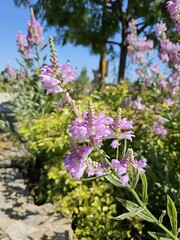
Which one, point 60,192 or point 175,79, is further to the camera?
point 175,79

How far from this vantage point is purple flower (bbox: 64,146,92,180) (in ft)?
4.72

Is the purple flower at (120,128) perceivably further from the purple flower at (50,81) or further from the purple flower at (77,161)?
the purple flower at (50,81)

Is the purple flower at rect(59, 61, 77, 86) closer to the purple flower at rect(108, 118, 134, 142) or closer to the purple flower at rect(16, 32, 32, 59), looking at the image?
the purple flower at rect(108, 118, 134, 142)

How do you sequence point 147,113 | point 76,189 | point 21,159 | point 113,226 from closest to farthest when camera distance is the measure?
point 113,226 → point 76,189 → point 147,113 → point 21,159

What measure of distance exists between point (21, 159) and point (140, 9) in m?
5.95

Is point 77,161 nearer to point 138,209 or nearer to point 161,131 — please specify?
point 138,209

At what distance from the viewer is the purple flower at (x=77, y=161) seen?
1438mm

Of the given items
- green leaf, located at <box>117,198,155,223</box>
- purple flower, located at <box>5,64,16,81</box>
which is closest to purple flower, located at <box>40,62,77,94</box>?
green leaf, located at <box>117,198,155,223</box>

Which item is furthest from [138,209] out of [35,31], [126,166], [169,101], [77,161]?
[35,31]

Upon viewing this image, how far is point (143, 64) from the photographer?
3699 millimetres

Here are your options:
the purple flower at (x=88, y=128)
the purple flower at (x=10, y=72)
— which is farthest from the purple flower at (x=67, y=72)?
the purple flower at (x=10, y=72)

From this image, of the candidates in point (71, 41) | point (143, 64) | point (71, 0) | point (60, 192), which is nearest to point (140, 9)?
point (71, 0)

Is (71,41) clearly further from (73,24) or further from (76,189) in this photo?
(76,189)

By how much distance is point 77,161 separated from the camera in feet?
4.75
